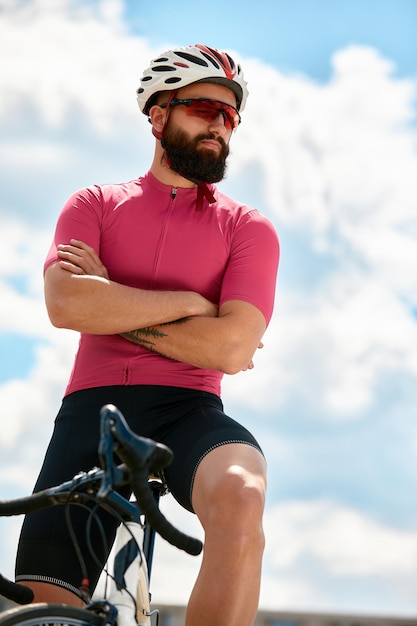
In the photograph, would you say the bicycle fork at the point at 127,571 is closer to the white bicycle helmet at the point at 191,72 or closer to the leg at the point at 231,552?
the leg at the point at 231,552

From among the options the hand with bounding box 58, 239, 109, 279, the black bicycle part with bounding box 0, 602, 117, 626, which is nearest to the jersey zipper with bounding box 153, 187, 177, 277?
the hand with bounding box 58, 239, 109, 279

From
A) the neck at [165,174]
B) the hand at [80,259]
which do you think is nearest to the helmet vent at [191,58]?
the neck at [165,174]

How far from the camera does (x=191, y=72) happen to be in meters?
4.53

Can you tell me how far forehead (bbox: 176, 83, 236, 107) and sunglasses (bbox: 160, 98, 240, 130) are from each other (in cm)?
4

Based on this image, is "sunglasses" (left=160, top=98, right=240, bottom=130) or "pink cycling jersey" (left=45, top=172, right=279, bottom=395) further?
"sunglasses" (left=160, top=98, right=240, bottom=130)

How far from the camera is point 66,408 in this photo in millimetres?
4145

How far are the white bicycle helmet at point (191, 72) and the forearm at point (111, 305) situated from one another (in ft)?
3.83

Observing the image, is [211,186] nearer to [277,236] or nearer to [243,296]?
[277,236]

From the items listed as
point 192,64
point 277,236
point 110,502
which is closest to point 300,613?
point 277,236

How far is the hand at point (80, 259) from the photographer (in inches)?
162

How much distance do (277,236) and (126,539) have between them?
6.45 ft

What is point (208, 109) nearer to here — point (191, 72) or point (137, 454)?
point (191, 72)

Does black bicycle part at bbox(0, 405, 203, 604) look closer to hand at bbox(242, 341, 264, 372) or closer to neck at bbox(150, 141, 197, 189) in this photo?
hand at bbox(242, 341, 264, 372)

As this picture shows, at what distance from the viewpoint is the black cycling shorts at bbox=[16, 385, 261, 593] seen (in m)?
3.72
